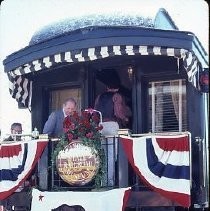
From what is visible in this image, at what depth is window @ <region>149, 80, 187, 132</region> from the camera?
1032cm

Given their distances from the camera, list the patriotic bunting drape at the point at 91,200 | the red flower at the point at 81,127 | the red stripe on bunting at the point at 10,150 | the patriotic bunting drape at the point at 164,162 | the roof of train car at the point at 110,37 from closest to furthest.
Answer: the patriotic bunting drape at the point at 164,162, the patriotic bunting drape at the point at 91,200, the roof of train car at the point at 110,37, the red flower at the point at 81,127, the red stripe on bunting at the point at 10,150

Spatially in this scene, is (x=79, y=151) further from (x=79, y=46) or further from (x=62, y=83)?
(x=62, y=83)

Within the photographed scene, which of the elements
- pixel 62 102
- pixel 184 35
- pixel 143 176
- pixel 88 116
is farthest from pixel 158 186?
pixel 62 102

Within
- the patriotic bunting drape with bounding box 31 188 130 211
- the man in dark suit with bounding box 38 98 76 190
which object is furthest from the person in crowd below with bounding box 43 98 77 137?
the patriotic bunting drape with bounding box 31 188 130 211

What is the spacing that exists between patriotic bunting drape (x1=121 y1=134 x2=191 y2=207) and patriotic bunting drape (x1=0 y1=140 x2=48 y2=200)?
1.78m

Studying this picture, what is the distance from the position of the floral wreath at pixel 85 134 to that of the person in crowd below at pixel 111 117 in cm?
18

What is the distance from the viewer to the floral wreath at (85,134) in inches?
361

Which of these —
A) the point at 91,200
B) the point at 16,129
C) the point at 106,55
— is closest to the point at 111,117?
the point at 106,55

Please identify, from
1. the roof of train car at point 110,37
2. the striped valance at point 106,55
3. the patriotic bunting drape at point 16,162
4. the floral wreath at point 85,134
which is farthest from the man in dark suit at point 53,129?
the roof of train car at point 110,37

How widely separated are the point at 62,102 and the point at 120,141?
294cm

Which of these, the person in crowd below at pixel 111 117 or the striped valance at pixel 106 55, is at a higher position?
the striped valance at pixel 106 55

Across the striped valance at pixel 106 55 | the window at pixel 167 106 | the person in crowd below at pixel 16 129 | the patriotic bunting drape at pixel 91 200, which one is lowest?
the patriotic bunting drape at pixel 91 200

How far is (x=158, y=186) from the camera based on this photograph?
880 cm

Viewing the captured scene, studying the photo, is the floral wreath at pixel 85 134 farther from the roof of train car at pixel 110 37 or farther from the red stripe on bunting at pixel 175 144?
the roof of train car at pixel 110 37
